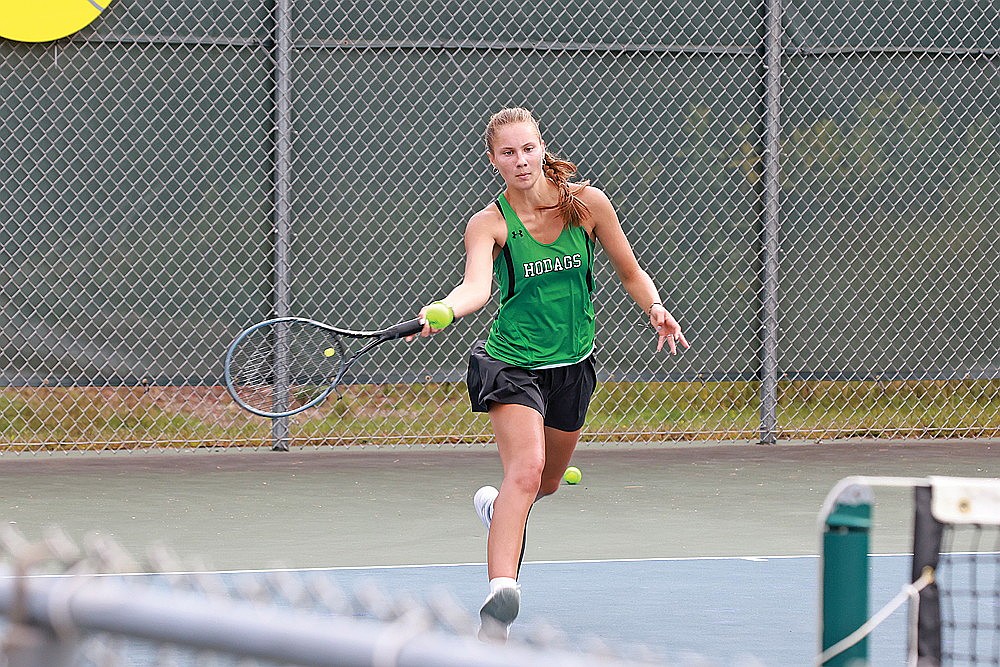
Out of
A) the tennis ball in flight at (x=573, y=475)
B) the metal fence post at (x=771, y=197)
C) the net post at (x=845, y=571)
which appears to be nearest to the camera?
the net post at (x=845, y=571)

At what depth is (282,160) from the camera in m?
7.43

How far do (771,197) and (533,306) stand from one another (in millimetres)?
3826

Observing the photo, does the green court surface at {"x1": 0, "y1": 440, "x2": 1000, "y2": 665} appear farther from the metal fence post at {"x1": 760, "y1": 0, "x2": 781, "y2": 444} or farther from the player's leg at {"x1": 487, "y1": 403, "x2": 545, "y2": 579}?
the metal fence post at {"x1": 760, "y1": 0, "x2": 781, "y2": 444}

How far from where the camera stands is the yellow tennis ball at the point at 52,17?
23.7ft

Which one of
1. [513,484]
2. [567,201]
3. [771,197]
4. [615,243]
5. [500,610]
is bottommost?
[500,610]

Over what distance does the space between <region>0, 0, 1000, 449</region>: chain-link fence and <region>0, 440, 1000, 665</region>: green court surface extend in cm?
33

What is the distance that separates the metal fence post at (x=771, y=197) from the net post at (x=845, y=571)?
18.9 feet

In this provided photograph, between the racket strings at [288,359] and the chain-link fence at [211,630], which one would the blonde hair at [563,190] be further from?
the chain-link fence at [211,630]

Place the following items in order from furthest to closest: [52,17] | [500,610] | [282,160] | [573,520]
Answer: [282,160]
[52,17]
[573,520]
[500,610]

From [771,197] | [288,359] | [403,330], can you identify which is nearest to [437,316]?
[403,330]

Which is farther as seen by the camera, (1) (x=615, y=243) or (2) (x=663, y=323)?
(1) (x=615, y=243)

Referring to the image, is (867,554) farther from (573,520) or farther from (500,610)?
(573,520)

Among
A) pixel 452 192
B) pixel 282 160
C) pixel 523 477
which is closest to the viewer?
pixel 523 477

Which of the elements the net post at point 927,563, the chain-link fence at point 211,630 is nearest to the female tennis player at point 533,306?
the net post at point 927,563
